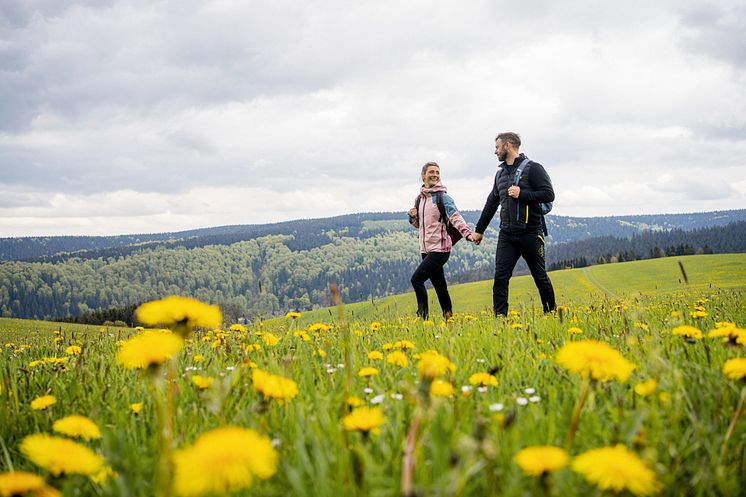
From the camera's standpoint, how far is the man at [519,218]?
7.40m

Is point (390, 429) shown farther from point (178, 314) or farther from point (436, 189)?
point (436, 189)

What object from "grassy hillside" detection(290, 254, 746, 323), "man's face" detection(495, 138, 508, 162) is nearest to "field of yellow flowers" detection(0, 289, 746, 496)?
"man's face" detection(495, 138, 508, 162)

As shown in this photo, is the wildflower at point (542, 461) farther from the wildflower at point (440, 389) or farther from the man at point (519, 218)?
the man at point (519, 218)

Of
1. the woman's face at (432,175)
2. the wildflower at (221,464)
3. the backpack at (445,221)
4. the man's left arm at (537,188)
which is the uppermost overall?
the woman's face at (432,175)

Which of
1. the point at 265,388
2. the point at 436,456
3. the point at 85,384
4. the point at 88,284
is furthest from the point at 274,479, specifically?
the point at 88,284

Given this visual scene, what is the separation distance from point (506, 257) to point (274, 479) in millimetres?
6797

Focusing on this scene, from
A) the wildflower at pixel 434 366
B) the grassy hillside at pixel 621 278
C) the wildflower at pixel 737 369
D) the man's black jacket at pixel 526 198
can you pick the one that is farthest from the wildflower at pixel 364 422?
the grassy hillside at pixel 621 278

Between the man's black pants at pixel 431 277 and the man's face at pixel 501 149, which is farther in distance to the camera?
the man's black pants at pixel 431 277

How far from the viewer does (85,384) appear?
8.70ft

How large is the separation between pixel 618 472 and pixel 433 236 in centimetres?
726

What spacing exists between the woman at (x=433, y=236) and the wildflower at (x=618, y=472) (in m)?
6.91

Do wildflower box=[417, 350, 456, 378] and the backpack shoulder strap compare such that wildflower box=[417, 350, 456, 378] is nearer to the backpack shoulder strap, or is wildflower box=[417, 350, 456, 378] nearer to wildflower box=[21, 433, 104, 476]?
wildflower box=[21, 433, 104, 476]

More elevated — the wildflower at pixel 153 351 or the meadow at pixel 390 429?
the wildflower at pixel 153 351

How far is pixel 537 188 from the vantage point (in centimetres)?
753
